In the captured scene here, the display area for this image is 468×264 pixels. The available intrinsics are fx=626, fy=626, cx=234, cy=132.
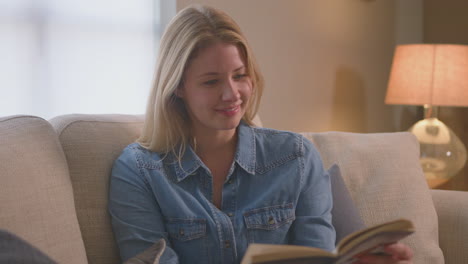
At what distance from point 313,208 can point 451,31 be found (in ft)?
10.2

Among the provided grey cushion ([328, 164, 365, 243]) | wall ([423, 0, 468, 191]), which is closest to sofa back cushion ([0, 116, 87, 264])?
Result: grey cushion ([328, 164, 365, 243])

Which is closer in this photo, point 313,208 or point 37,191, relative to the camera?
point 37,191

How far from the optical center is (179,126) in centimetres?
168

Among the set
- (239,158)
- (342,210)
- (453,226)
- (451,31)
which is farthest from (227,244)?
(451,31)

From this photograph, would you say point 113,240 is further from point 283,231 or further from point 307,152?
point 307,152

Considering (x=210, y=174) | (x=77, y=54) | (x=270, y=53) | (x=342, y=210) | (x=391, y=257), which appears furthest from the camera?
(x=270, y=53)

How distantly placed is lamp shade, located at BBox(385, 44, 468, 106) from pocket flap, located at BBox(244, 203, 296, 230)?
6.05 feet

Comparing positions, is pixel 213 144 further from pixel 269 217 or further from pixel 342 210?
pixel 342 210

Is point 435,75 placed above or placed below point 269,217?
above

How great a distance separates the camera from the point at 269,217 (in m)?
1.56

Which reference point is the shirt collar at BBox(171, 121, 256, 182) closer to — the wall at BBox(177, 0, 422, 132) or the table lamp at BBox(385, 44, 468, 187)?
the wall at BBox(177, 0, 422, 132)

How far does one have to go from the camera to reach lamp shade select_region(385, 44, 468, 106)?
317 cm

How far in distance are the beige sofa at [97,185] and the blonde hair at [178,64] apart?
0.12 meters

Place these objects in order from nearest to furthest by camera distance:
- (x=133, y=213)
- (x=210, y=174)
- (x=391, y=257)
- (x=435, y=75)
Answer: (x=391, y=257)
(x=133, y=213)
(x=210, y=174)
(x=435, y=75)
